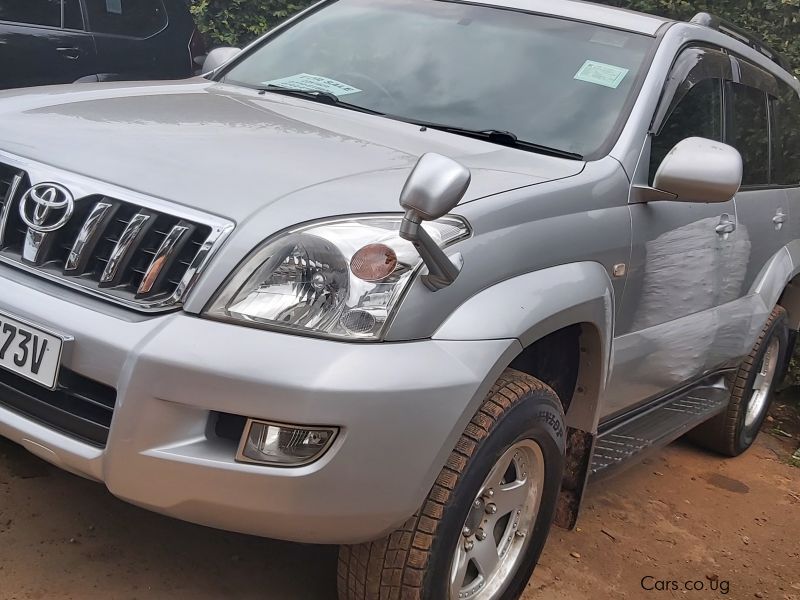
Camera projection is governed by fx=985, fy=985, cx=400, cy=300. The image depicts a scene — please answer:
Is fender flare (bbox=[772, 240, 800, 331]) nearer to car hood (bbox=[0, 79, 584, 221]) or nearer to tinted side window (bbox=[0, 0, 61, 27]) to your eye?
car hood (bbox=[0, 79, 584, 221])

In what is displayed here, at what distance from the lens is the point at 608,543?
142 inches

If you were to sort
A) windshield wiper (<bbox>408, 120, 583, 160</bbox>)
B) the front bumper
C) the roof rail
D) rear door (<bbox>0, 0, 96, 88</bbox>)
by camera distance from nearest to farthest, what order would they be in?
the front bumper, windshield wiper (<bbox>408, 120, 583, 160</bbox>), the roof rail, rear door (<bbox>0, 0, 96, 88</bbox>)

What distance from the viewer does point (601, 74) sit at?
3.30 metres

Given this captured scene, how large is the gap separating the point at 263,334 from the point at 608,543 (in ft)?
6.60

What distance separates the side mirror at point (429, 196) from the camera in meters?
2.09

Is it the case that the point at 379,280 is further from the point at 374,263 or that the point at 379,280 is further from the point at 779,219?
the point at 779,219

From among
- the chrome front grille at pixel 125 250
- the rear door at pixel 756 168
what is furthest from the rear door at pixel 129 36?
the chrome front grille at pixel 125 250

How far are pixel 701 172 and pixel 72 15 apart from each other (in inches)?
184

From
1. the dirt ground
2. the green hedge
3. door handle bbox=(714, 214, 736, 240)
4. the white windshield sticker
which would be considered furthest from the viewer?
the green hedge

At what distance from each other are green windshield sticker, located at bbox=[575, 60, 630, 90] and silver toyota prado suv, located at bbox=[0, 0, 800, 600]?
1cm

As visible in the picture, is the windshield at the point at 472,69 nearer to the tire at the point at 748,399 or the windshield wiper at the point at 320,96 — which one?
the windshield wiper at the point at 320,96

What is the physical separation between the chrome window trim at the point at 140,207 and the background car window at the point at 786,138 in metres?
3.17

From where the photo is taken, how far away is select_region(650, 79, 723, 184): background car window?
328 centimetres

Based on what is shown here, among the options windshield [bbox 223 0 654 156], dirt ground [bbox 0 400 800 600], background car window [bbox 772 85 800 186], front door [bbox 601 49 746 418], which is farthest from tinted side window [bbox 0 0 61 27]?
background car window [bbox 772 85 800 186]
